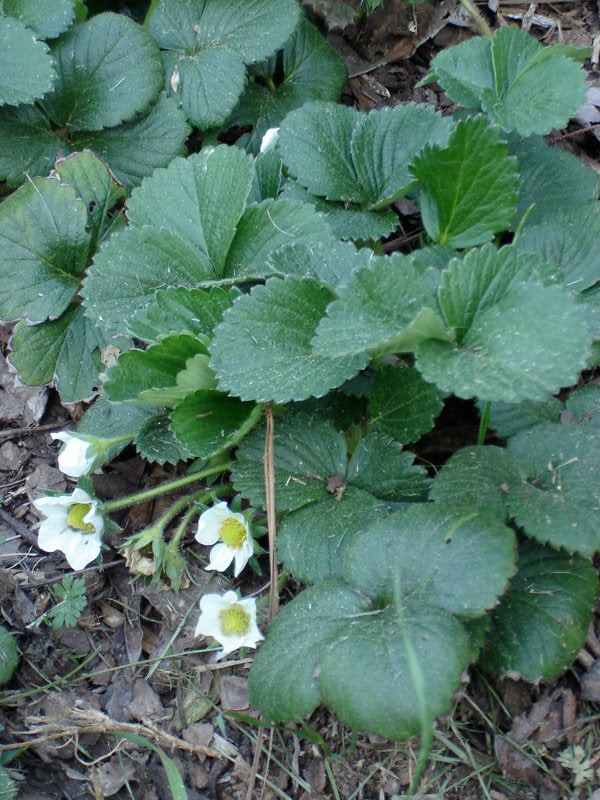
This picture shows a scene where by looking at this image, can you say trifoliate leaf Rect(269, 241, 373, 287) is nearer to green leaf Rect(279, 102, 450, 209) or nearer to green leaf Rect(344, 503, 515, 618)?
green leaf Rect(279, 102, 450, 209)

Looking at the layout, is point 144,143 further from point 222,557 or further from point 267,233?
point 222,557

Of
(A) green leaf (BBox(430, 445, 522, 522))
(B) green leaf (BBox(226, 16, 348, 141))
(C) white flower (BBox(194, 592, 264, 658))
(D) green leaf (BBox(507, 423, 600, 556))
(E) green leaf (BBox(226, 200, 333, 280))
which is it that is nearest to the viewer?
(D) green leaf (BBox(507, 423, 600, 556))

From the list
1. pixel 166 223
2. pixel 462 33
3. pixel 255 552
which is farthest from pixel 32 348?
pixel 462 33

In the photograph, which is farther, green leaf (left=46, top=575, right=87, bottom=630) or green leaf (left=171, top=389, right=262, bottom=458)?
green leaf (left=46, top=575, right=87, bottom=630)

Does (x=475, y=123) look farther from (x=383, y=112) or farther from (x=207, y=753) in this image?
(x=207, y=753)

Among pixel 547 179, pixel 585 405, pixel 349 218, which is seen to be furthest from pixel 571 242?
pixel 349 218

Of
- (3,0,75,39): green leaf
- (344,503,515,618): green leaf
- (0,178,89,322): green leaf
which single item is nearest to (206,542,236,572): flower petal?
(344,503,515,618): green leaf

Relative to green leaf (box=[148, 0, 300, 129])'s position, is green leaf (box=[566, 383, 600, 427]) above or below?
below
